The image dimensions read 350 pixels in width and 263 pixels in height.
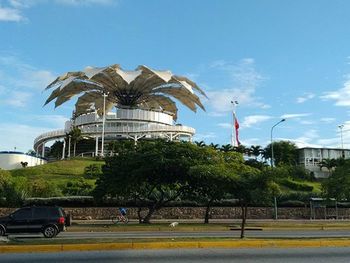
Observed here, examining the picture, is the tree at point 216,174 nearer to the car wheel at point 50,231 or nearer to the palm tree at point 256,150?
→ the car wheel at point 50,231

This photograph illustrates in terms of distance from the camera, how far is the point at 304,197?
51.8 metres

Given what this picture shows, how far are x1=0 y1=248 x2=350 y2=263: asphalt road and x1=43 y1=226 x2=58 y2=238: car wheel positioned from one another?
29.0ft

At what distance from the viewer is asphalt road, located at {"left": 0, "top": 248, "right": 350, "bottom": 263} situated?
1278 centimetres

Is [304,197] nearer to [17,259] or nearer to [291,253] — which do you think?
→ [291,253]

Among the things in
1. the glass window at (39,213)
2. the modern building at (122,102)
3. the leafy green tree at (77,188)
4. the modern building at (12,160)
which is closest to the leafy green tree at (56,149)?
the modern building at (122,102)

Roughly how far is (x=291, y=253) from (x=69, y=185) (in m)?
40.8

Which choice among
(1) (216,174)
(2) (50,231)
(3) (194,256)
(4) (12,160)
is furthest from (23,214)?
(4) (12,160)

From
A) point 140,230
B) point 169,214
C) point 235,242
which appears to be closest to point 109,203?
point 169,214

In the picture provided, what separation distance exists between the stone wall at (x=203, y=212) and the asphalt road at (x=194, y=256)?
29.1 metres

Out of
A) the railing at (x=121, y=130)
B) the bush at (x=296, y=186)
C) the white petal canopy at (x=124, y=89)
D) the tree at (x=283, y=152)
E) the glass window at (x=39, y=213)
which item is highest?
the white petal canopy at (x=124, y=89)

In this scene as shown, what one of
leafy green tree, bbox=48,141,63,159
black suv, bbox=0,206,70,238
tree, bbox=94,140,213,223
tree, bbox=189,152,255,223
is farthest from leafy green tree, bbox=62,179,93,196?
leafy green tree, bbox=48,141,63,159

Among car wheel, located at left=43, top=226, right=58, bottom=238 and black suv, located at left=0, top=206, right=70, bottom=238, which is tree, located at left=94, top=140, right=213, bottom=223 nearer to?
black suv, located at left=0, top=206, right=70, bottom=238

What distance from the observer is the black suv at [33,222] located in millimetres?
22484

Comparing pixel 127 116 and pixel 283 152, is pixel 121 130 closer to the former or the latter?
pixel 127 116
